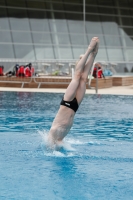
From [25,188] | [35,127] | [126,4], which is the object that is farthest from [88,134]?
[126,4]

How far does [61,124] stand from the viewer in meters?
8.66

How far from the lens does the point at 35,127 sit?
469 inches

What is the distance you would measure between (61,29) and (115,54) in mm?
3891

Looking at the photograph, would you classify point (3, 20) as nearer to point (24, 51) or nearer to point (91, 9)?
point (24, 51)

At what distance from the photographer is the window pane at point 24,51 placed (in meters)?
33.1

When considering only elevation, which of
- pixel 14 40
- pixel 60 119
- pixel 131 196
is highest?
pixel 14 40

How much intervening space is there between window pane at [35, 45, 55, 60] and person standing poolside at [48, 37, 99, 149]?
24.8 metres

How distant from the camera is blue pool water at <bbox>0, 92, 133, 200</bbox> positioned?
6.53 metres

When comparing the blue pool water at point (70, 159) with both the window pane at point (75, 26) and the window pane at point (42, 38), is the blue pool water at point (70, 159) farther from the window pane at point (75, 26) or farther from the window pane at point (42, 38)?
the window pane at point (75, 26)

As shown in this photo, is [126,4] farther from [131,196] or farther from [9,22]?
[131,196]

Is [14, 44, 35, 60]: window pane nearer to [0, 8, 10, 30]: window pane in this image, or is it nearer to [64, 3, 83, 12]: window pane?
[0, 8, 10, 30]: window pane

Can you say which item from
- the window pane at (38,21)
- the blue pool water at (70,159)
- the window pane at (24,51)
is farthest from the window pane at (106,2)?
the blue pool water at (70,159)

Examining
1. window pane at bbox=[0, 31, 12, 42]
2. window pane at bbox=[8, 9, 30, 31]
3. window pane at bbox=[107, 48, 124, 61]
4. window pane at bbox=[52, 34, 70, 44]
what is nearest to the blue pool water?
window pane at bbox=[0, 31, 12, 42]

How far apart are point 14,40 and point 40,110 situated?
18521 millimetres
